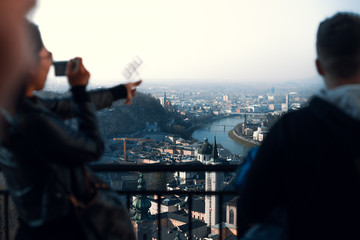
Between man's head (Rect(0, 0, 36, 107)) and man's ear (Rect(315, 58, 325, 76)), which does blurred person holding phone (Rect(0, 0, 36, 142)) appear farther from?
man's ear (Rect(315, 58, 325, 76))

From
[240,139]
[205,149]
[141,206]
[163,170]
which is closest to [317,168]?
[163,170]

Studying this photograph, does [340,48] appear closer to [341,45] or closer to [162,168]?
[341,45]

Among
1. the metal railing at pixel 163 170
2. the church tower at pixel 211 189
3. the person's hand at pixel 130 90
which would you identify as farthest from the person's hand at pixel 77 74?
the church tower at pixel 211 189

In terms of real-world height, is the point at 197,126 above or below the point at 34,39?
below

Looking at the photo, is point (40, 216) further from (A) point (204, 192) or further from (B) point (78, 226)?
(A) point (204, 192)

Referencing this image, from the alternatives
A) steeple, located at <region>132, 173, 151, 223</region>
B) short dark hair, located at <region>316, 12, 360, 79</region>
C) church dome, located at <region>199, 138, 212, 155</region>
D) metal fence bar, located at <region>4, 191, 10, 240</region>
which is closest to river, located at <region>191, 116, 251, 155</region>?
church dome, located at <region>199, 138, 212, 155</region>

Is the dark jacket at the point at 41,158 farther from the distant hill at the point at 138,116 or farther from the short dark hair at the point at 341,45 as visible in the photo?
the distant hill at the point at 138,116
